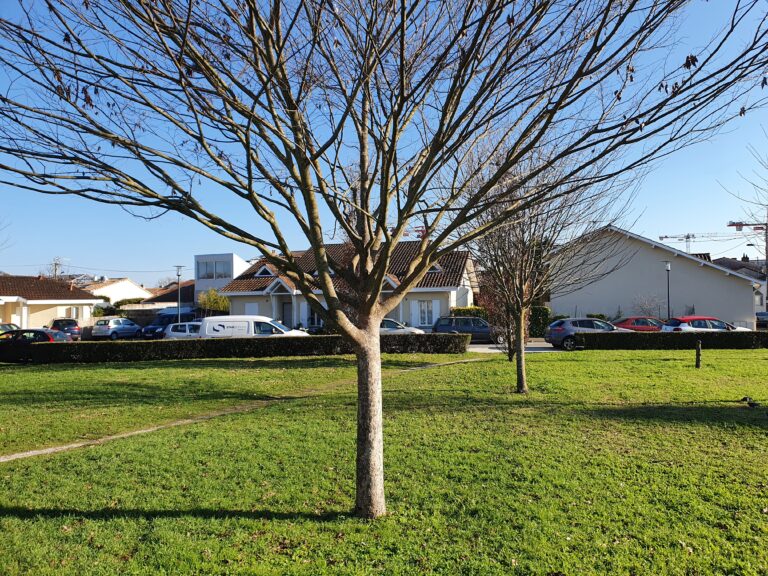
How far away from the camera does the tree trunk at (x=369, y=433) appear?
15.7 ft

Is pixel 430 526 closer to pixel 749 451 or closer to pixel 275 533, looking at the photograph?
pixel 275 533

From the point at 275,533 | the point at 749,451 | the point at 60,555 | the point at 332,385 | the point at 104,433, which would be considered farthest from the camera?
the point at 332,385

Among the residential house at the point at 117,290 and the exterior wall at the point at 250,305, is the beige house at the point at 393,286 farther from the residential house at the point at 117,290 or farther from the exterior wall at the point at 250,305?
the residential house at the point at 117,290

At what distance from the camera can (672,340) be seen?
2103cm

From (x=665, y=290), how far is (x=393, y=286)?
16.5m

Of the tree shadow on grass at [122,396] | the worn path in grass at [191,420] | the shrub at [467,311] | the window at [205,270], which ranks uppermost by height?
the window at [205,270]

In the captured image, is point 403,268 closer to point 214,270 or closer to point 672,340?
point 672,340

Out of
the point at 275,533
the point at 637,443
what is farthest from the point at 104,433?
the point at 637,443

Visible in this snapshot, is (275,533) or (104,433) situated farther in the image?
(104,433)

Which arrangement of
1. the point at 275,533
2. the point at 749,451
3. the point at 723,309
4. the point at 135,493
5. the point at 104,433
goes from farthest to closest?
the point at 723,309 → the point at 104,433 → the point at 749,451 → the point at 135,493 → the point at 275,533

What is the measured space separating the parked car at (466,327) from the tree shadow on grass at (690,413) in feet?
59.0

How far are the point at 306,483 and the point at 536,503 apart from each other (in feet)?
7.64

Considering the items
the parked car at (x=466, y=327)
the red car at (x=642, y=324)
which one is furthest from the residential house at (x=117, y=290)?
the red car at (x=642, y=324)

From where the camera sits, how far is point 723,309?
3262 cm
